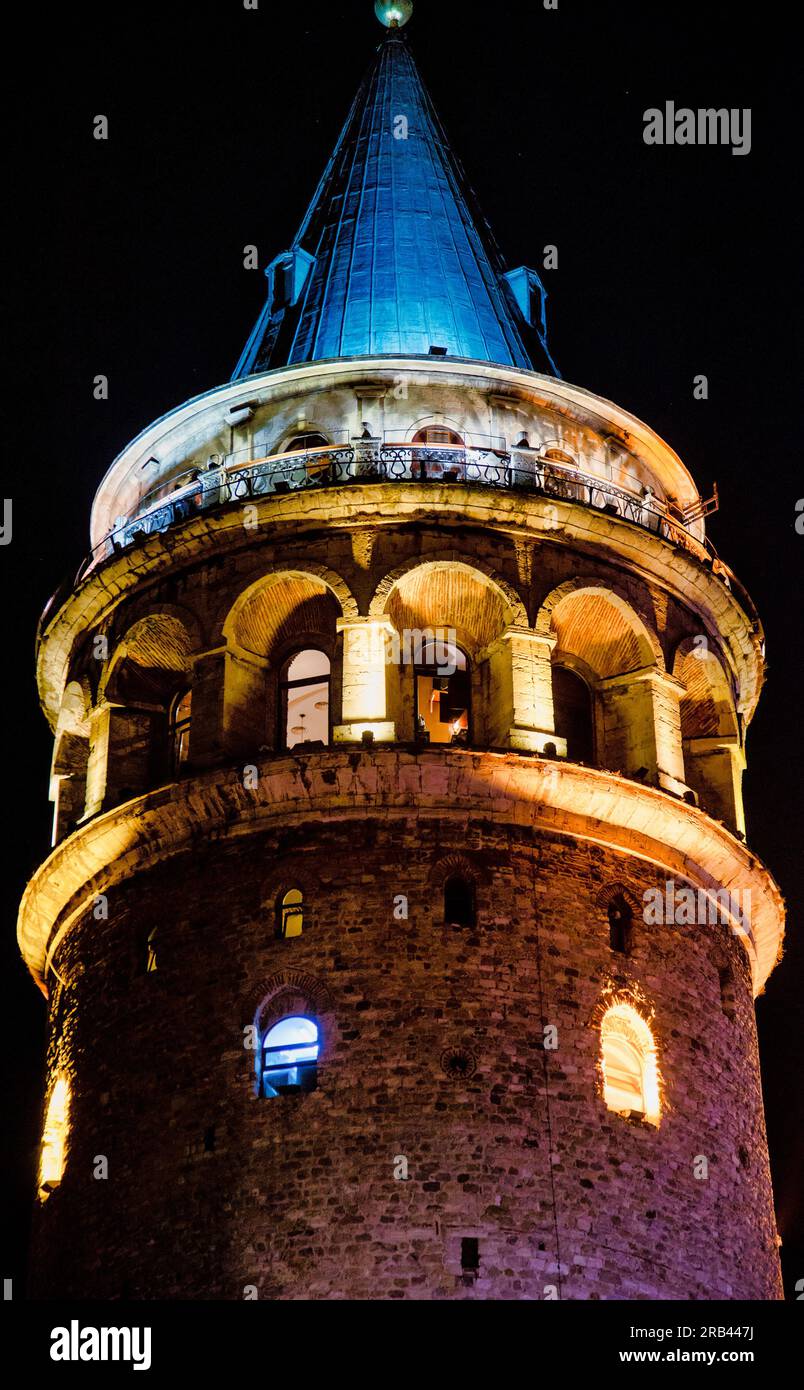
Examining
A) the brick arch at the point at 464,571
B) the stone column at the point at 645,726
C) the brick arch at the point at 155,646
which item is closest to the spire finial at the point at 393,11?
the brick arch at the point at 464,571

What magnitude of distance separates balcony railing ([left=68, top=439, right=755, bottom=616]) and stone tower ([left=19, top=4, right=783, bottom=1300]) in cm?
9

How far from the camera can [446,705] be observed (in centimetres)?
4031

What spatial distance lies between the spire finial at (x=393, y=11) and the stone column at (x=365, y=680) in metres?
23.2

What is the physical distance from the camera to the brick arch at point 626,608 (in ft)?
134

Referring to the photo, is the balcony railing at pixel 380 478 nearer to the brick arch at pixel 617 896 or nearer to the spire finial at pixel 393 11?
the brick arch at pixel 617 896

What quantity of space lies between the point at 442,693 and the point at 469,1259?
1074cm

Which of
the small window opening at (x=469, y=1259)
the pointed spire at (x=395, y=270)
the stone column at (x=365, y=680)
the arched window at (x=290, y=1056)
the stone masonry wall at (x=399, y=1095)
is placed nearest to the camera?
the small window opening at (x=469, y=1259)

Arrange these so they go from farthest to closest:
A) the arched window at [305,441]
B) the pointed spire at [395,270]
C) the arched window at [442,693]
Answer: the pointed spire at [395,270]
the arched window at [305,441]
the arched window at [442,693]

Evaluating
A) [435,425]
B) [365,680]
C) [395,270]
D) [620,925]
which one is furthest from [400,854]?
[395,270]

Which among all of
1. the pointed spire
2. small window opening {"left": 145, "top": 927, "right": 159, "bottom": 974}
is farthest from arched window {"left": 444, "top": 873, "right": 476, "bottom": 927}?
the pointed spire

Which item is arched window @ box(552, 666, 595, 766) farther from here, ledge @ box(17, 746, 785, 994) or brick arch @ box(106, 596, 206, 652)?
brick arch @ box(106, 596, 206, 652)

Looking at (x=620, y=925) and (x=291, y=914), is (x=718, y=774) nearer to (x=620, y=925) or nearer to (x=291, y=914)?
(x=620, y=925)

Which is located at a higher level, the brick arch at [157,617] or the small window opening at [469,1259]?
the brick arch at [157,617]

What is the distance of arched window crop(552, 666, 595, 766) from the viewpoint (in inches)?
1609
